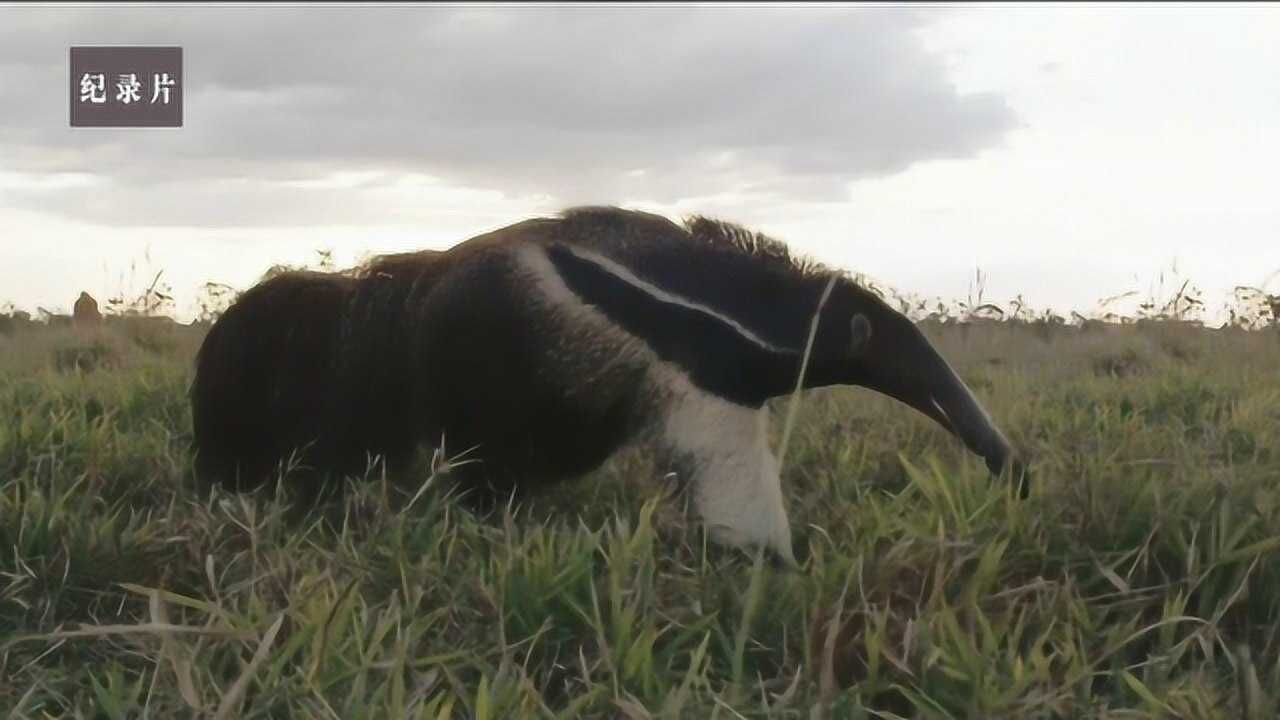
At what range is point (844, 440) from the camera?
3988mm

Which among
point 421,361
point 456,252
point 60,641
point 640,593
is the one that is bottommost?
point 60,641

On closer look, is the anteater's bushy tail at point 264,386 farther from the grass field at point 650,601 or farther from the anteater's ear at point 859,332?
the anteater's ear at point 859,332

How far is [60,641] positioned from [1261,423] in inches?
154

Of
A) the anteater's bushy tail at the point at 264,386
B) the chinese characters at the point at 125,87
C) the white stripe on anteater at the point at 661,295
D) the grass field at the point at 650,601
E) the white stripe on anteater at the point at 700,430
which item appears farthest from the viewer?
the chinese characters at the point at 125,87

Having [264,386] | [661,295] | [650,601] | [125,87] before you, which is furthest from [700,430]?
[125,87]

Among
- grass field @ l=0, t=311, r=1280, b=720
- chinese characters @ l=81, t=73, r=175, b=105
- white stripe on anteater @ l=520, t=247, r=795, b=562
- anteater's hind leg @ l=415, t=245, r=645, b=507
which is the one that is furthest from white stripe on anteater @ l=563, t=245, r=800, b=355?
chinese characters @ l=81, t=73, r=175, b=105

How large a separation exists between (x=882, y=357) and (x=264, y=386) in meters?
1.87

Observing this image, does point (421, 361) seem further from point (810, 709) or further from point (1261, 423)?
point (1261, 423)

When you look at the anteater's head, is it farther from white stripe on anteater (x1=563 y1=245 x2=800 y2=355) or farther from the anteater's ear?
white stripe on anteater (x1=563 y1=245 x2=800 y2=355)

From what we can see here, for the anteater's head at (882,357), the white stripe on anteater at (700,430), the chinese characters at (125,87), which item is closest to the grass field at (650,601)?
the white stripe on anteater at (700,430)

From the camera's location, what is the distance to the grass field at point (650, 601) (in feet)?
5.95

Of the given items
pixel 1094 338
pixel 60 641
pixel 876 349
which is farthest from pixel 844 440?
pixel 1094 338

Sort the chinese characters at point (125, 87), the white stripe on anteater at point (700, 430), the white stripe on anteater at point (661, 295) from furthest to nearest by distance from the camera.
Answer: the chinese characters at point (125, 87) → the white stripe on anteater at point (661, 295) → the white stripe on anteater at point (700, 430)

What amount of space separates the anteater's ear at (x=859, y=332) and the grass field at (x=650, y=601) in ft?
1.29
